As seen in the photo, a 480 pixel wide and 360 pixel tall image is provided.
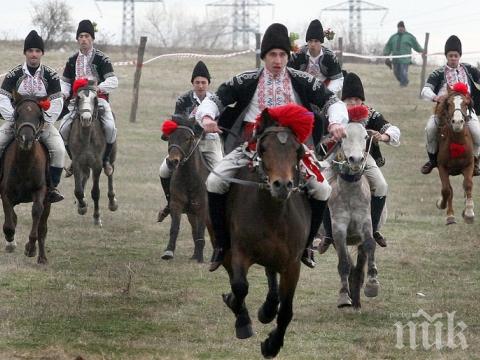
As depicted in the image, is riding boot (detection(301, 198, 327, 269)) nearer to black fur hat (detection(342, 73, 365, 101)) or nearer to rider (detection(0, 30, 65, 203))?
black fur hat (detection(342, 73, 365, 101))

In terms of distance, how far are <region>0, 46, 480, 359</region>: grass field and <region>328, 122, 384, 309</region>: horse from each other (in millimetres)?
274

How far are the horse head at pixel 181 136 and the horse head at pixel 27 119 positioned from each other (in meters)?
1.95

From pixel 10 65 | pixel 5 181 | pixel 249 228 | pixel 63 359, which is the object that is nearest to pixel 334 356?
pixel 249 228

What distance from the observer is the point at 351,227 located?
11594 mm

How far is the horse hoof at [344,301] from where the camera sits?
1127cm

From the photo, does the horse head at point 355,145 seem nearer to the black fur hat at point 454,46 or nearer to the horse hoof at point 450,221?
the horse hoof at point 450,221

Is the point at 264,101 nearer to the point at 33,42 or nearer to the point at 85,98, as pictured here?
the point at 33,42

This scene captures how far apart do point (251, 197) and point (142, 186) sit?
13611 mm

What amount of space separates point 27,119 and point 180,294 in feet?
9.14

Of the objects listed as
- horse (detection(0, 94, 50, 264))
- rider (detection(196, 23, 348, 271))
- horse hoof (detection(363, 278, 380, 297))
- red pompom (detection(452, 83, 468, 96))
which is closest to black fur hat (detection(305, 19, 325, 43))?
red pompom (detection(452, 83, 468, 96))

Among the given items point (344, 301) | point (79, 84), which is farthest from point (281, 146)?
point (79, 84)

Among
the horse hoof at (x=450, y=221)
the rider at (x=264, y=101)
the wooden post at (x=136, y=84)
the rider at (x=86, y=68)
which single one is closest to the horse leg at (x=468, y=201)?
the horse hoof at (x=450, y=221)

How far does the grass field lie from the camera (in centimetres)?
947

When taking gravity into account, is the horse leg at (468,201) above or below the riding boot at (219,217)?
below
